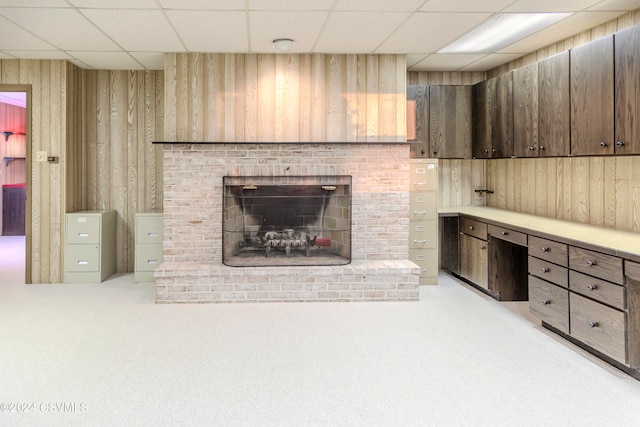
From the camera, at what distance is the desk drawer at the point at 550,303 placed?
11.1 ft

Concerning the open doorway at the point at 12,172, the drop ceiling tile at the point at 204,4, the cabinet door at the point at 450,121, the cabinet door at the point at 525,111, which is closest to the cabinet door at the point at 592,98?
the cabinet door at the point at 525,111

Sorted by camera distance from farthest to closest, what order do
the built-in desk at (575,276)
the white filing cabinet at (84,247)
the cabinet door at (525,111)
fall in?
1. the white filing cabinet at (84,247)
2. the cabinet door at (525,111)
3. the built-in desk at (575,276)

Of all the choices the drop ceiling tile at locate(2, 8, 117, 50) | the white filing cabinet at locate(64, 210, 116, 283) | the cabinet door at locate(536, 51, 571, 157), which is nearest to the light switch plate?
the white filing cabinet at locate(64, 210, 116, 283)

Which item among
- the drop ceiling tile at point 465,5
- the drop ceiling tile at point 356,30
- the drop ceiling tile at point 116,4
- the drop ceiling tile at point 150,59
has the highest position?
the drop ceiling tile at point 150,59

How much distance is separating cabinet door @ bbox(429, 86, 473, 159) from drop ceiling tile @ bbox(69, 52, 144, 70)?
316 centimetres

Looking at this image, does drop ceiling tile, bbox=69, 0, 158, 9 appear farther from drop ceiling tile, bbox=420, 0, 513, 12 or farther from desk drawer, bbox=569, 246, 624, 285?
desk drawer, bbox=569, 246, 624, 285

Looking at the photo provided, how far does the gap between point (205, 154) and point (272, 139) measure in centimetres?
64

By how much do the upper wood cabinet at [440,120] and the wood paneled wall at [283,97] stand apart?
59 centimetres

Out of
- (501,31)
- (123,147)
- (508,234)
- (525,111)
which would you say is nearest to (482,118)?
(525,111)

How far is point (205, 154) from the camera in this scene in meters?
4.73

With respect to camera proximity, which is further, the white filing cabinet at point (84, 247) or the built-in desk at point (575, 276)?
the white filing cabinet at point (84, 247)

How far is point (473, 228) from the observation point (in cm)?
498

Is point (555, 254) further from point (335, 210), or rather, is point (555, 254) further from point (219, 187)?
point (219, 187)

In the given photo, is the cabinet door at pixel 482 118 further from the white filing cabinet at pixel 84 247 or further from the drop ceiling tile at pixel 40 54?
the drop ceiling tile at pixel 40 54
